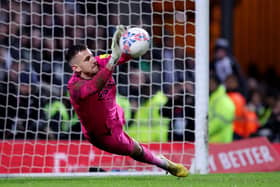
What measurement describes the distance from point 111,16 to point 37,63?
44.0 inches

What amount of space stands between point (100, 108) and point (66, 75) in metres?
3.23

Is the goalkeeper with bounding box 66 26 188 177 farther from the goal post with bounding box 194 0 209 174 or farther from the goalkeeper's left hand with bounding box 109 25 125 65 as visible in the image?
the goal post with bounding box 194 0 209 174

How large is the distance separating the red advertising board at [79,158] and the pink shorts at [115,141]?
1993 mm

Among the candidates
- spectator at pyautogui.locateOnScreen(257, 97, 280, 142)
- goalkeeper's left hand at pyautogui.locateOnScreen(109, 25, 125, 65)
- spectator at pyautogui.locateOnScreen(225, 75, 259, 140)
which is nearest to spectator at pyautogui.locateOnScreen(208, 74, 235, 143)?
spectator at pyautogui.locateOnScreen(225, 75, 259, 140)

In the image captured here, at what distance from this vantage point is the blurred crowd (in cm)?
1309

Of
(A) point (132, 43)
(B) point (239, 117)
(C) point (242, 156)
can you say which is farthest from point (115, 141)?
(B) point (239, 117)

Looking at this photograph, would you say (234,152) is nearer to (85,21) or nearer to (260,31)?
(85,21)

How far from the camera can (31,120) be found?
13.6 meters

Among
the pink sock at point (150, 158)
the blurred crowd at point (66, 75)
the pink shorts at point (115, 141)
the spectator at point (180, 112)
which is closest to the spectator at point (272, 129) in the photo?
the blurred crowd at point (66, 75)

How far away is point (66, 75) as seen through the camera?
13680mm

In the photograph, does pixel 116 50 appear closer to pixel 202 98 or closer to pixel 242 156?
pixel 202 98

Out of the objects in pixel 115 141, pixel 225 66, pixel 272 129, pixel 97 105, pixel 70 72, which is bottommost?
pixel 272 129

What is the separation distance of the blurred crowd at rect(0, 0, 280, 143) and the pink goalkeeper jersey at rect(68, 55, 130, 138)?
222 cm

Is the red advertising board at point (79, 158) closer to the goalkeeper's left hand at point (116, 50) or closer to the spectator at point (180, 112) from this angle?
the spectator at point (180, 112)
